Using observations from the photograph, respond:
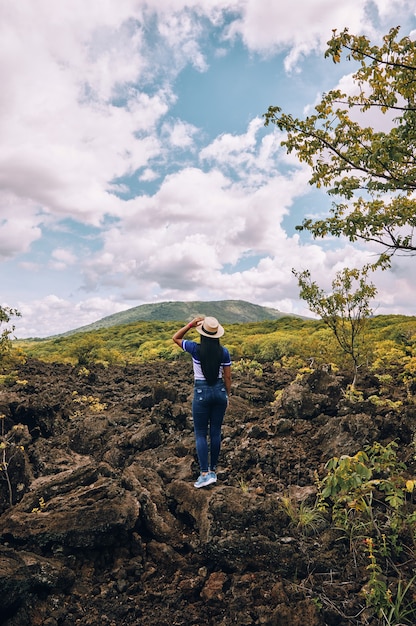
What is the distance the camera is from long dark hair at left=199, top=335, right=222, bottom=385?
5797 mm

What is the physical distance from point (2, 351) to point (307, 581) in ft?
37.4

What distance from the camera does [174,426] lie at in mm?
8508

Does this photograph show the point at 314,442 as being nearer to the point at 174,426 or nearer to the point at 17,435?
the point at 174,426

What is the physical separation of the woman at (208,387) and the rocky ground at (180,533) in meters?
0.44

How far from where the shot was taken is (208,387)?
5867 mm

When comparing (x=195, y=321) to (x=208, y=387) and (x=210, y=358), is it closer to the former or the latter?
(x=210, y=358)

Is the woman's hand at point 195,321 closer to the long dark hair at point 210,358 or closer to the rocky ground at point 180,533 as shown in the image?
the long dark hair at point 210,358

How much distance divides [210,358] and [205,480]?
1670mm

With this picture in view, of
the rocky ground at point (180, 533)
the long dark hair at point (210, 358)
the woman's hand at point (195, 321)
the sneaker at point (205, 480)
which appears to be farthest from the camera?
the woman's hand at point (195, 321)

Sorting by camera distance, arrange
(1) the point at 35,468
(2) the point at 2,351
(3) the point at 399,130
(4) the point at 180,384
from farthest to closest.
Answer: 1. (4) the point at 180,384
2. (2) the point at 2,351
3. (1) the point at 35,468
4. (3) the point at 399,130

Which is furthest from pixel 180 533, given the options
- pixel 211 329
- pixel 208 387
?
pixel 211 329

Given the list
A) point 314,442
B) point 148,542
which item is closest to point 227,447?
point 314,442

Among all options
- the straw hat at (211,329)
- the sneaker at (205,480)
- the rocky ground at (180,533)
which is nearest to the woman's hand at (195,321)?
the straw hat at (211,329)

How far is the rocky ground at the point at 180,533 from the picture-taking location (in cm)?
383
